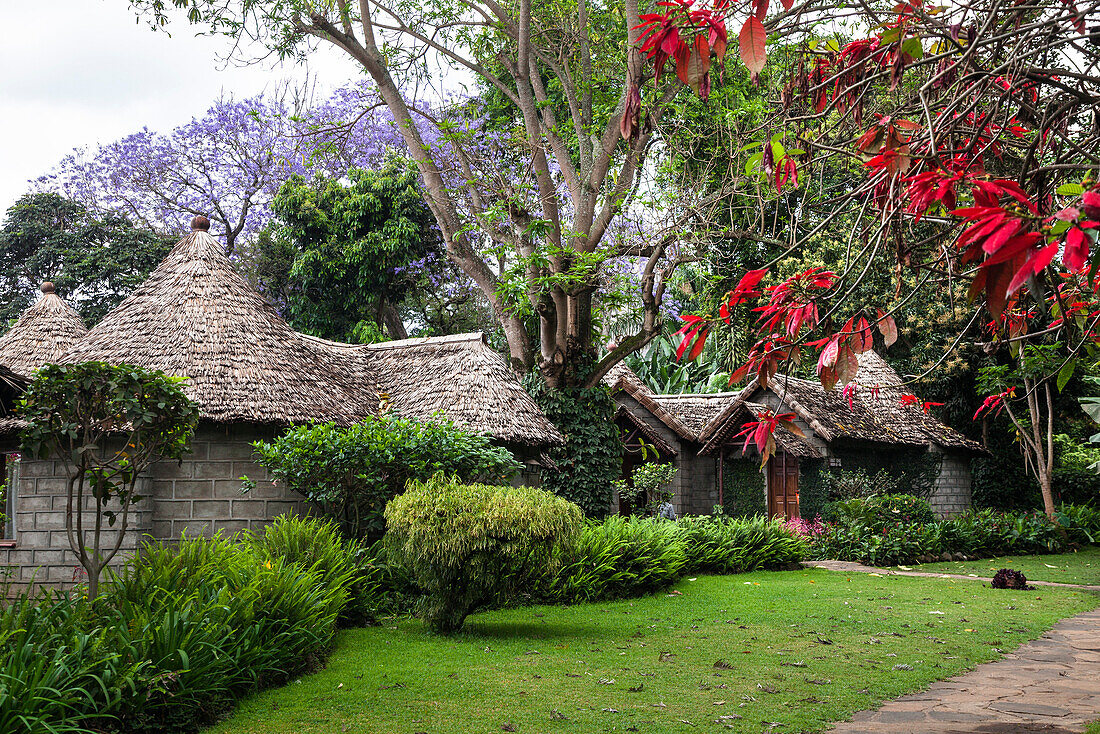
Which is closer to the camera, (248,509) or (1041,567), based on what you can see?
(248,509)

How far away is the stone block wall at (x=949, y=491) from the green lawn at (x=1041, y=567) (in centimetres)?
320

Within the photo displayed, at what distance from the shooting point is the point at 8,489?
1305 centimetres

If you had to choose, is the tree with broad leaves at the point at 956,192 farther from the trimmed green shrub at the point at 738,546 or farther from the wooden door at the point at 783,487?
the wooden door at the point at 783,487

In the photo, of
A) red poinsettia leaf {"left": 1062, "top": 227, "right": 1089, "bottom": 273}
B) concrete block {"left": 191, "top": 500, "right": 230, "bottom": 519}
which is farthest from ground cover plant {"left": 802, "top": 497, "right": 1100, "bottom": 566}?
red poinsettia leaf {"left": 1062, "top": 227, "right": 1089, "bottom": 273}

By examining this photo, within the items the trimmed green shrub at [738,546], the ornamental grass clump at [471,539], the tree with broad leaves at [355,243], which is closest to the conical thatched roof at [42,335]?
the tree with broad leaves at [355,243]

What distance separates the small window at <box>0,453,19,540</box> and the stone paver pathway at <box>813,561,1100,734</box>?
37.8 ft

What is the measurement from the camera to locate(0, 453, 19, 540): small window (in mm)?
12438

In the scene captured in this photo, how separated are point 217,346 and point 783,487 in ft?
46.2

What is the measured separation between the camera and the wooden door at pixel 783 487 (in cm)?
2131

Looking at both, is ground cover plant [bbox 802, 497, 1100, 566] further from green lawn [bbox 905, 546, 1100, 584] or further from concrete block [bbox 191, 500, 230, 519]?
concrete block [bbox 191, 500, 230, 519]

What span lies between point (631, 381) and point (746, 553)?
771 cm

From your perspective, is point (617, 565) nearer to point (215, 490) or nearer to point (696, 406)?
point (215, 490)

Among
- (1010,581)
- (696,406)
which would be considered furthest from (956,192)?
(696,406)

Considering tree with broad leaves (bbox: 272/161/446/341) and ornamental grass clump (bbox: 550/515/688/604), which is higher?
tree with broad leaves (bbox: 272/161/446/341)
